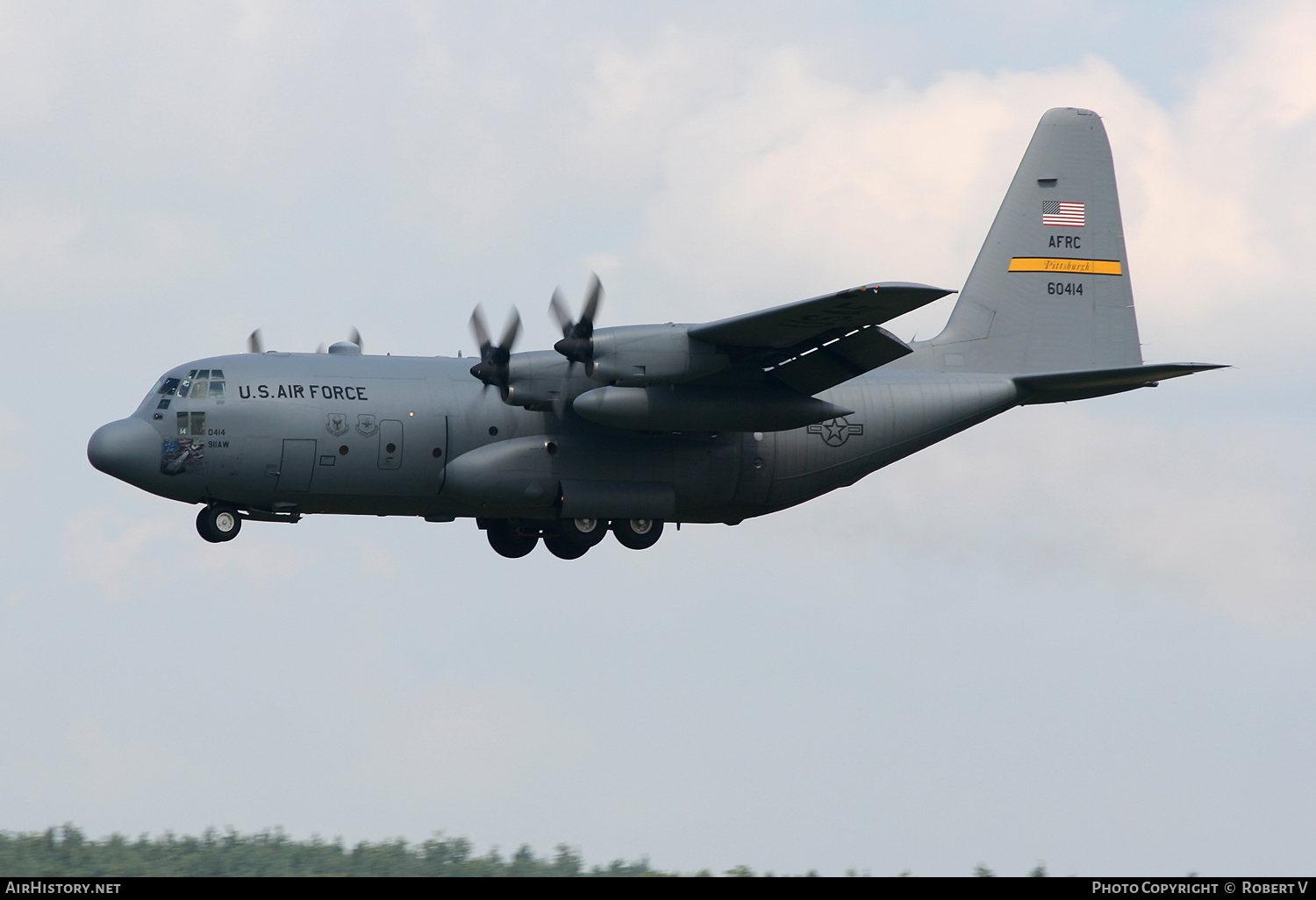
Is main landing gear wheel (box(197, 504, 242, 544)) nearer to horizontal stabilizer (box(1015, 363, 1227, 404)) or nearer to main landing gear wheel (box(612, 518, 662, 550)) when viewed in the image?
main landing gear wheel (box(612, 518, 662, 550))

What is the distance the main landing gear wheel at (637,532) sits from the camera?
28531 mm

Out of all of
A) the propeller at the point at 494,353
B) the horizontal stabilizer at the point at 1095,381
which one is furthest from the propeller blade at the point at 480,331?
the horizontal stabilizer at the point at 1095,381

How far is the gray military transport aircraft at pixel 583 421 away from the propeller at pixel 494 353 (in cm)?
3

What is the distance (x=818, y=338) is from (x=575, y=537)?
5.93m

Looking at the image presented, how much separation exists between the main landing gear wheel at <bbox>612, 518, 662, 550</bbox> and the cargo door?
17.4 ft

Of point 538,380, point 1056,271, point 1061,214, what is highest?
point 1061,214

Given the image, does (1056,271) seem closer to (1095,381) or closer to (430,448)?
(1095,381)

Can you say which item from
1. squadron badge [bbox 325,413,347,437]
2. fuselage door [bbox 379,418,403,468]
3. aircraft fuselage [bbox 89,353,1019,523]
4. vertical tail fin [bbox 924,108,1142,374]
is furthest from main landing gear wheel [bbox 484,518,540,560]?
vertical tail fin [bbox 924,108,1142,374]

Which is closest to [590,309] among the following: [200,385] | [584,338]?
[584,338]

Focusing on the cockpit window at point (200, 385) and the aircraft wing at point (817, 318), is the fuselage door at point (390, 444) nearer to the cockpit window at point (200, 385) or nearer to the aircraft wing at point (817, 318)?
the cockpit window at point (200, 385)

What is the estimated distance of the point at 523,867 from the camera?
1001 inches

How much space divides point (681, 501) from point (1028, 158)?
9611mm

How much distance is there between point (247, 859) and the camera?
26094mm

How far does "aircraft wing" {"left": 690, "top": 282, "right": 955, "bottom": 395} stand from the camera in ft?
78.2
